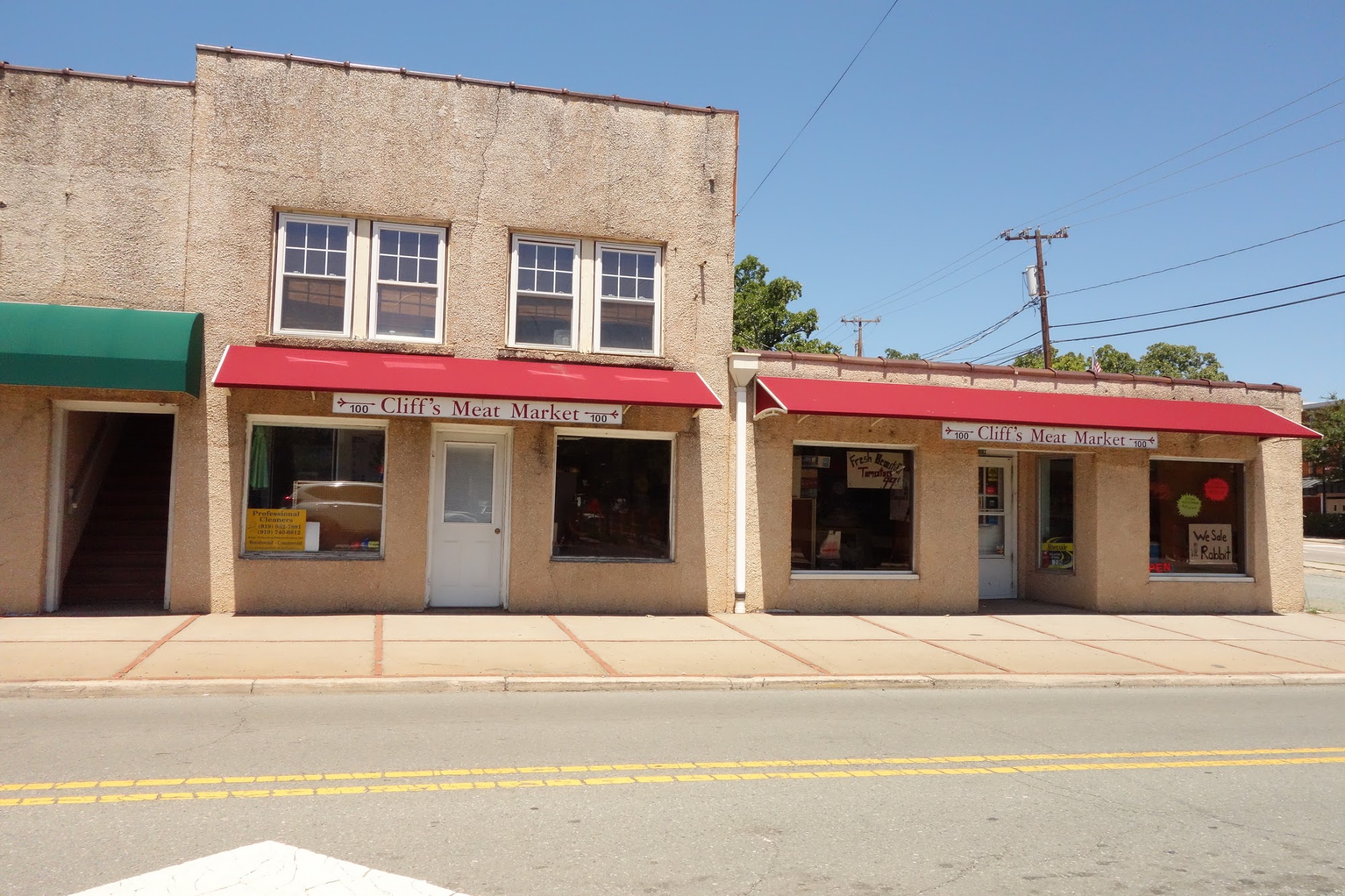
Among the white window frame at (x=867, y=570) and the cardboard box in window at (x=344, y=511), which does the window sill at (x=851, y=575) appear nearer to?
the white window frame at (x=867, y=570)

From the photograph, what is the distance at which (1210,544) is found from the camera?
52.1 feet

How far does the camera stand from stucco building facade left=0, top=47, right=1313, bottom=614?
11617mm

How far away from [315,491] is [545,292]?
3875 mm

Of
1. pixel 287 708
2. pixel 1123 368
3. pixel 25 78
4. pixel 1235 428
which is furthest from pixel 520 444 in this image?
pixel 1123 368

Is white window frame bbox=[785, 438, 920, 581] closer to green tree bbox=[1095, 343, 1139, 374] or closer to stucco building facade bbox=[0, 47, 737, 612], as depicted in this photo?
stucco building facade bbox=[0, 47, 737, 612]

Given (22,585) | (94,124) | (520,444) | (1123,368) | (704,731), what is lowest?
(704,731)

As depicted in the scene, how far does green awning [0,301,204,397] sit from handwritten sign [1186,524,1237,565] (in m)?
14.6

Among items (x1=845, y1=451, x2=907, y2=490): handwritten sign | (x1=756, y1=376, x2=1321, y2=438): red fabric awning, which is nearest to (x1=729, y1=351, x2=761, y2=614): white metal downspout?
(x1=756, y1=376, x2=1321, y2=438): red fabric awning

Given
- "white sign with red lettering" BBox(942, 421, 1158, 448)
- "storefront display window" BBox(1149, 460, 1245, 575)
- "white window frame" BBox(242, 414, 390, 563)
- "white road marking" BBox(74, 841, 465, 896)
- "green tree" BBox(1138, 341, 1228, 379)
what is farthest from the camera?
"green tree" BBox(1138, 341, 1228, 379)

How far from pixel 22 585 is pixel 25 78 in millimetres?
5914

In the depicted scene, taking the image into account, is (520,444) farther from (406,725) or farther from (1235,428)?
(1235,428)

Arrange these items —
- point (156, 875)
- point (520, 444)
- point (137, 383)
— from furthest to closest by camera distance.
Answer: point (520, 444), point (137, 383), point (156, 875)

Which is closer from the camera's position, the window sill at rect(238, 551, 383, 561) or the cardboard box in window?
the window sill at rect(238, 551, 383, 561)

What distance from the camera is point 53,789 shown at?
5484 millimetres
